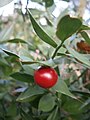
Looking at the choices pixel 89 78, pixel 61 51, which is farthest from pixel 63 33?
pixel 89 78

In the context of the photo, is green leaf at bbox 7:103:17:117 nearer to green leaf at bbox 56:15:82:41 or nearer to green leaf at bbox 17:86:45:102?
green leaf at bbox 17:86:45:102

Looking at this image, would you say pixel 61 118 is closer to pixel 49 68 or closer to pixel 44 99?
pixel 44 99

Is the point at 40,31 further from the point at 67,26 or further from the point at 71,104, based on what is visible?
the point at 71,104

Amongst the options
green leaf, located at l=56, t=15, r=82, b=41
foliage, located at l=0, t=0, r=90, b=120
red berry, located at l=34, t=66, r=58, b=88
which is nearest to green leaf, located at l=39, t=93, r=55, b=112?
foliage, located at l=0, t=0, r=90, b=120

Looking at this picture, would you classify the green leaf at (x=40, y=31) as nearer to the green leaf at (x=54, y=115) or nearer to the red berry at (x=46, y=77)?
the red berry at (x=46, y=77)

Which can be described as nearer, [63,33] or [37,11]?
[63,33]

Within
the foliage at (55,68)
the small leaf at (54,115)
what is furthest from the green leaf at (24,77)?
the small leaf at (54,115)

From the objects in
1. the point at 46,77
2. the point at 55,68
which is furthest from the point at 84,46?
the point at 46,77
